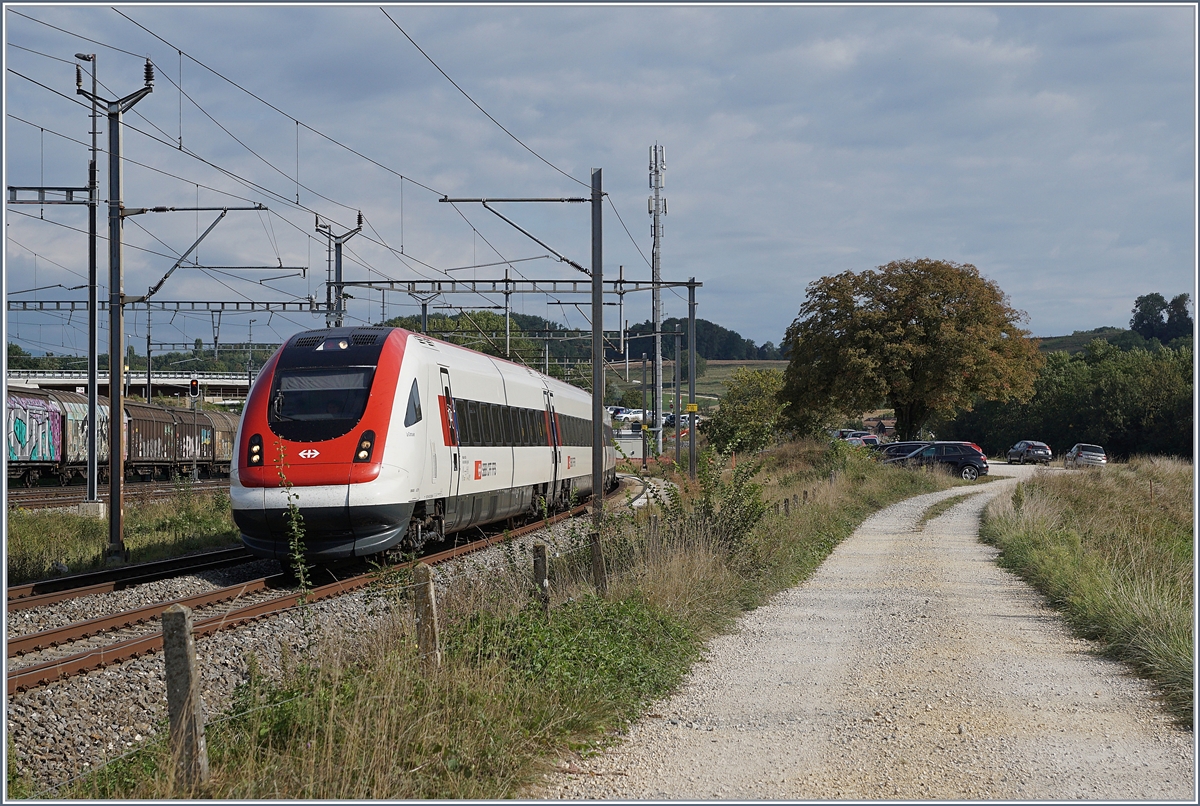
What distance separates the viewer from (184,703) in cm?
537

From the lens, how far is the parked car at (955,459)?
1731 inches

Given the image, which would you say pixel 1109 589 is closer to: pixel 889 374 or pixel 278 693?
pixel 278 693

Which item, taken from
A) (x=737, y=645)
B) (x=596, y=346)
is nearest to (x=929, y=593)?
(x=737, y=645)

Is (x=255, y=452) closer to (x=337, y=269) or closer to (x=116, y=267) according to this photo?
(x=116, y=267)

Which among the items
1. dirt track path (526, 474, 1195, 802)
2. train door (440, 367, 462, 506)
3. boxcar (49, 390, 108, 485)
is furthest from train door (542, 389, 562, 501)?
boxcar (49, 390, 108, 485)

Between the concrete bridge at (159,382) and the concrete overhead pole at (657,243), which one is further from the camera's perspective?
the concrete bridge at (159,382)

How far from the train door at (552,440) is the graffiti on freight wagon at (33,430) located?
1786 centimetres

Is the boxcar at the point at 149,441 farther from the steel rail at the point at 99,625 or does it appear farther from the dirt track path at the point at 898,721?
the dirt track path at the point at 898,721

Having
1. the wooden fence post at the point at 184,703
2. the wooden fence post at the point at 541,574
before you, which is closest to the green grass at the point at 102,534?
the wooden fence post at the point at 541,574

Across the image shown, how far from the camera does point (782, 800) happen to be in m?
5.84

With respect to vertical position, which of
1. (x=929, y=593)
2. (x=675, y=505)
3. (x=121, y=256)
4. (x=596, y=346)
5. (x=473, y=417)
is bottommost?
(x=929, y=593)

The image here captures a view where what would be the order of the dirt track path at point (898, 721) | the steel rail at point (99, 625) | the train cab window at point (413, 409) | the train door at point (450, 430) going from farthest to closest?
the train door at point (450, 430), the train cab window at point (413, 409), the steel rail at point (99, 625), the dirt track path at point (898, 721)

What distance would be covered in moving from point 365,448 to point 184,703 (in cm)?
843

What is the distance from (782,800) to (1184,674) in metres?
4.14
